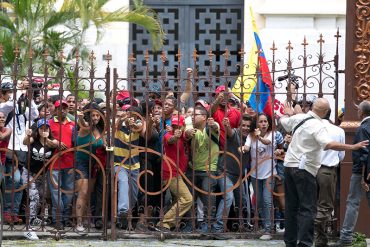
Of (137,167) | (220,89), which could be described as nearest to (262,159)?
(220,89)

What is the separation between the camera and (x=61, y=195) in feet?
57.9

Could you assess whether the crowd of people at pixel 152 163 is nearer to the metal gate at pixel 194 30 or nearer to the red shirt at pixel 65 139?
the red shirt at pixel 65 139

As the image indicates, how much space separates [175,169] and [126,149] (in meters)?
0.69

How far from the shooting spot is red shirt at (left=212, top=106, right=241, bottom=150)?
17531 millimetres

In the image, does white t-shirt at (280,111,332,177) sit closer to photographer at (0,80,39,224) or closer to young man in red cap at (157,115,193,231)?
young man in red cap at (157,115,193,231)

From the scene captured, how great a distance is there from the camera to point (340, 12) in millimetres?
26547

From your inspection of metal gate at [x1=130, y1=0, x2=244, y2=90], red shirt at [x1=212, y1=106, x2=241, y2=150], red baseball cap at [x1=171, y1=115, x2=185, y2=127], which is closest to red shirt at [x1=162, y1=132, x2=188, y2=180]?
red baseball cap at [x1=171, y1=115, x2=185, y2=127]

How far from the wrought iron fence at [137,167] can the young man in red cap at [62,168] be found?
1cm

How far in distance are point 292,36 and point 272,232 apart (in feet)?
31.7

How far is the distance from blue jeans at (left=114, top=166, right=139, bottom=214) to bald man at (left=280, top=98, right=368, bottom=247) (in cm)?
252

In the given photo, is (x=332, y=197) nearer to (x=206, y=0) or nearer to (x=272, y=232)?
(x=272, y=232)

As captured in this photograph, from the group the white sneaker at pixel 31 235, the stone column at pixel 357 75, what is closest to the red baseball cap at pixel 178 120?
the stone column at pixel 357 75

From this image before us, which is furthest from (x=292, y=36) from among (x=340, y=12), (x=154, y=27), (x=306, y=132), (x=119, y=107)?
(x=306, y=132)

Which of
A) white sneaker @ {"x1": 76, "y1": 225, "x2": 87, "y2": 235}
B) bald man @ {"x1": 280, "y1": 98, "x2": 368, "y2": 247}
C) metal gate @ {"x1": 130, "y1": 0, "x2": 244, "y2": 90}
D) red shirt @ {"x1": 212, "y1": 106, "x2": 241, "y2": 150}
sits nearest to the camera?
bald man @ {"x1": 280, "y1": 98, "x2": 368, "y2": 247}
